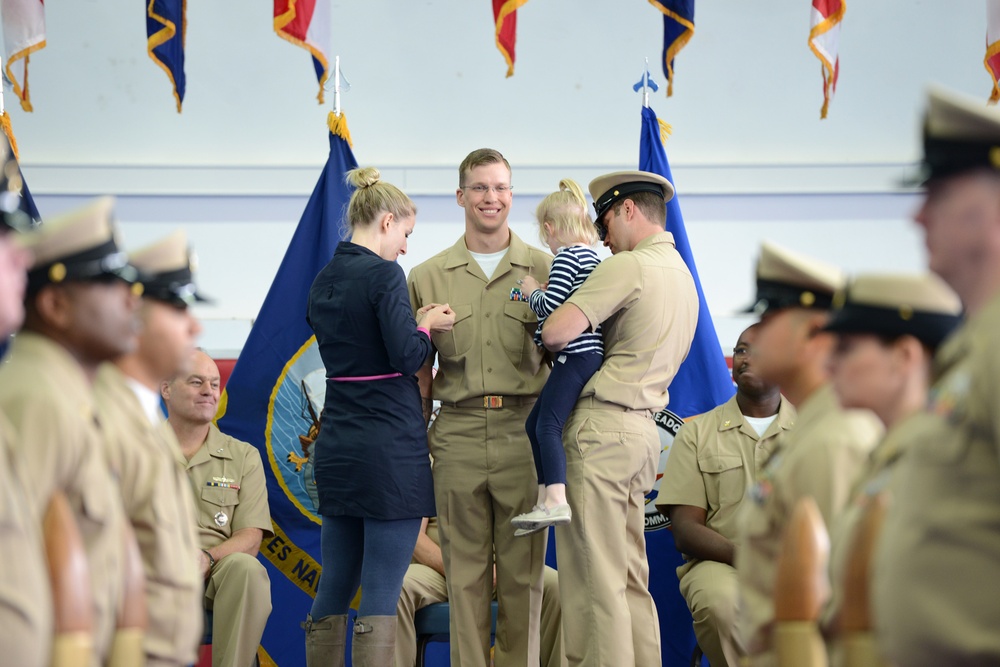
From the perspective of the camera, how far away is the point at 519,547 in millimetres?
3766

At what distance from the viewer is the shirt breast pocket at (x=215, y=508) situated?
14.0 feet

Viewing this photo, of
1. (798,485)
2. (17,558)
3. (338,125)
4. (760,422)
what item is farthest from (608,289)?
(17,558)

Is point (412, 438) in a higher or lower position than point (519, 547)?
higher

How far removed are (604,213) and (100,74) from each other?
13.0ft

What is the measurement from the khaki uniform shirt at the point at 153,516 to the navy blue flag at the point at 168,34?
3170mm

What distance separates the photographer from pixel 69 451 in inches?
68.8

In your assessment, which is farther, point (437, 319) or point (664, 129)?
point (664, 129)

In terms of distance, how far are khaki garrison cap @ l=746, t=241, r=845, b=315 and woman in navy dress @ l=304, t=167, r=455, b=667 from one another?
1.49m

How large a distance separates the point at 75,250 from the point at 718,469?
111 inches

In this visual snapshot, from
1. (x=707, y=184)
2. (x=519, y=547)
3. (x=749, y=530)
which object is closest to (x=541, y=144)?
(x=707, y=184)

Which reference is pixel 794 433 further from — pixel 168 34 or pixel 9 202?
pixel 168 34

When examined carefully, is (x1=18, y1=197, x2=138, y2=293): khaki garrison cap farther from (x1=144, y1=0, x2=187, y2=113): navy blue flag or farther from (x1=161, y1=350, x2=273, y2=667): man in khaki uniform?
(x1=144, y1=0, x2=187, y2=113): navy blue flag

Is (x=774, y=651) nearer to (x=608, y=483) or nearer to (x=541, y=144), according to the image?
(x=608, y=483)

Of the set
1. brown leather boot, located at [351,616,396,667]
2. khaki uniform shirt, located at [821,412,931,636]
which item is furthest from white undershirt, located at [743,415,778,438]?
khaki uniform shirt, located at [821,412,931,636]
